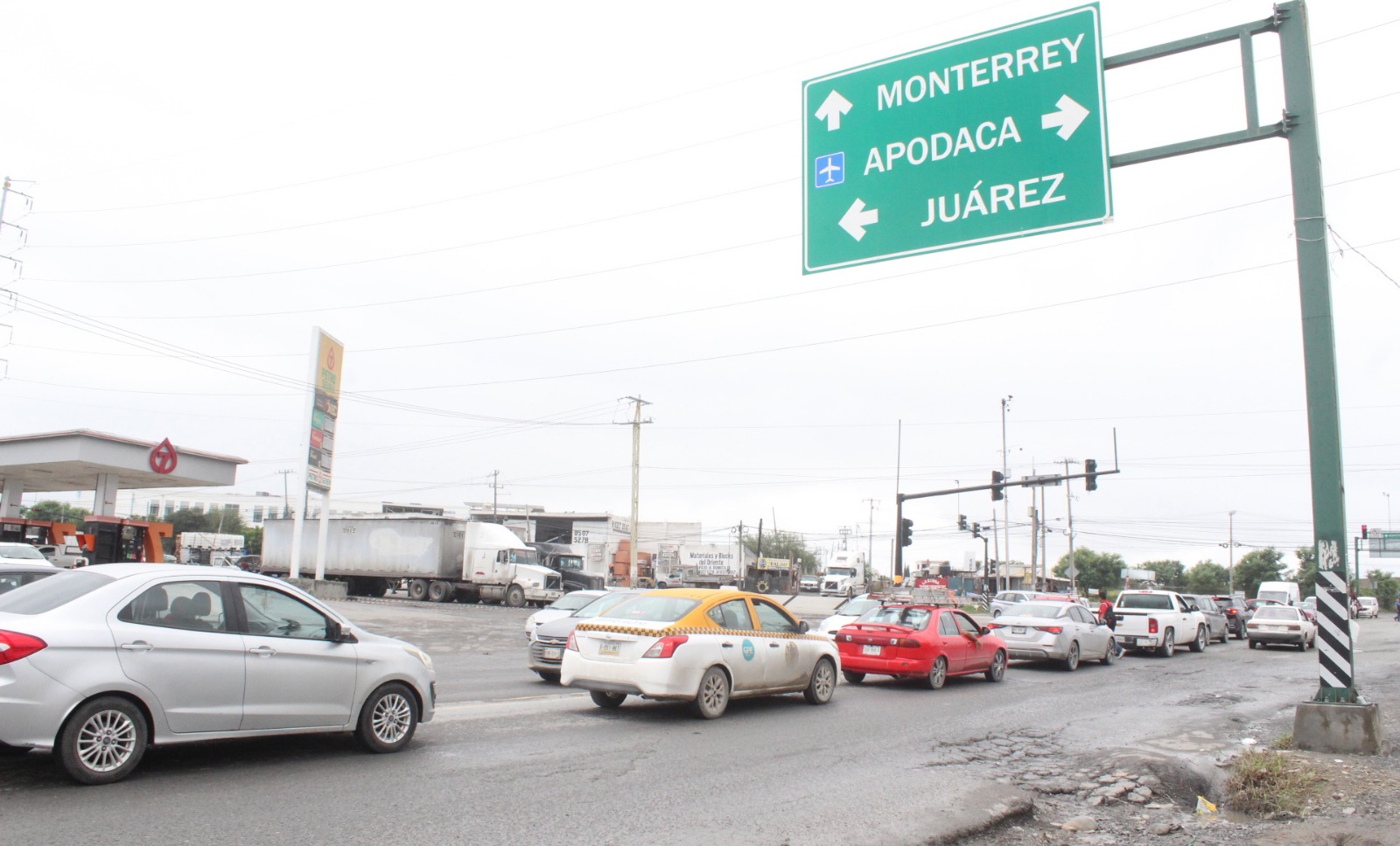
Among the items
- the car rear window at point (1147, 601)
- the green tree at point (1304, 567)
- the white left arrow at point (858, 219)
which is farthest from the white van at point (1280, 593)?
the green tree at point (1304, 567)

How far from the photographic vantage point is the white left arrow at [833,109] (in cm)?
1161

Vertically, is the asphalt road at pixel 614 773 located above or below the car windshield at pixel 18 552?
below

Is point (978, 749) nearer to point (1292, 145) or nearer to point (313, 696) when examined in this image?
point (313, 696)

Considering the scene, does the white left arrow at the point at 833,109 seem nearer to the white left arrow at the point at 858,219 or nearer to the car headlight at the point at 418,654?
the white left arrow at the point at 858,219

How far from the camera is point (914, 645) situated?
15914 millimetres

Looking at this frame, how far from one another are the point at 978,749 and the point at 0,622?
339 inches

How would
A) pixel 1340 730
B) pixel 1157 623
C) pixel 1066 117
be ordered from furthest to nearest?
1. pixel 1157 623
2. pixel 1066 117
3. pixel 1340 730

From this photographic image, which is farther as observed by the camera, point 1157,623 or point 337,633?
point 1157,623

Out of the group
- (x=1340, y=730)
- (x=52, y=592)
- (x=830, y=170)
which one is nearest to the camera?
(x=52, y=592)

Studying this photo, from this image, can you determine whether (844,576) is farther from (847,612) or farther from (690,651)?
(690,651)

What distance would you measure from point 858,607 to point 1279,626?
1499 centimetres

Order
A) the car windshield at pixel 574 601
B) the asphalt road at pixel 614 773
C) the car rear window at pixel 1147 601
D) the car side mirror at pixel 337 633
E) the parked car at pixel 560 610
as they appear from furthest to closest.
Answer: the car rear window at pixel 1147 601 → the car windshield at pixel 574 601 → the parked car at pixel 560 610 → the car side mirror at pixel 337 633 → the asphalt road at pixel 614 773

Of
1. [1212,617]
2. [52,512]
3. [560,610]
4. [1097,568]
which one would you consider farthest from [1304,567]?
[52,512]

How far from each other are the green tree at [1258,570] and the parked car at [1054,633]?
119m
